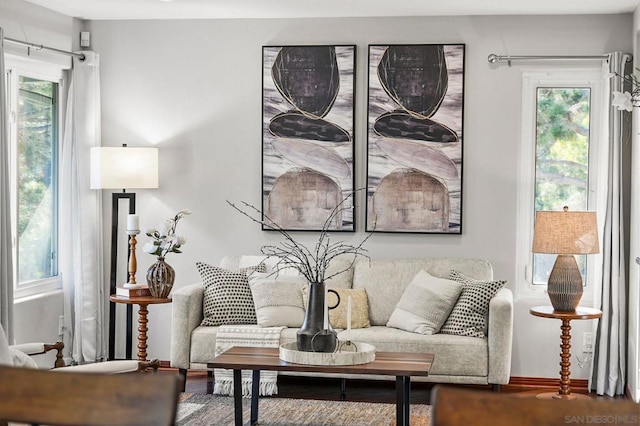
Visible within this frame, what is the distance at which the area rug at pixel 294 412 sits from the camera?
5023mm

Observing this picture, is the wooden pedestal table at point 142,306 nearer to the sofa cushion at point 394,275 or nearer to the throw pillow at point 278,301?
the throw pillow at point 278,301

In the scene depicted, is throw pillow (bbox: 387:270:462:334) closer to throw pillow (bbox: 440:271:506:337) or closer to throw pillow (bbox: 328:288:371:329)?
throw pillow (bbox: 440:271:506:337)

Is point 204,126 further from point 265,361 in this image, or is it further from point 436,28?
point 265,361

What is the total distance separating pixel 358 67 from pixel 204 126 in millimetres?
1170

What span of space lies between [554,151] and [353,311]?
175 cm

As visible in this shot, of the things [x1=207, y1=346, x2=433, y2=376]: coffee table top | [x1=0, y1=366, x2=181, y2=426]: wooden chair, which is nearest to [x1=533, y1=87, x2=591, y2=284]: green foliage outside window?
[x1=207, y1=346, x2=433, y2=376]: coffee table top

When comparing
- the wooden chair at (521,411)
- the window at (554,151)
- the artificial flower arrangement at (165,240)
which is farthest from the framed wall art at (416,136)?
the wooden chair at (521,411)

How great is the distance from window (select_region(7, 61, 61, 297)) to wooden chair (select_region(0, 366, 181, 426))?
436cm

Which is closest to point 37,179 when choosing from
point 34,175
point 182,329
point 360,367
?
point 34,175

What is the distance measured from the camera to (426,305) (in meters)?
5.58

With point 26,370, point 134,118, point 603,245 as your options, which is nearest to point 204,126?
point 134,118

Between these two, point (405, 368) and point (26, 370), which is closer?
point (26, 370)

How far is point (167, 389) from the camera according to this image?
1609 mm

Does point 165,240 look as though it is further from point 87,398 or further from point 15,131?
point 87,398
